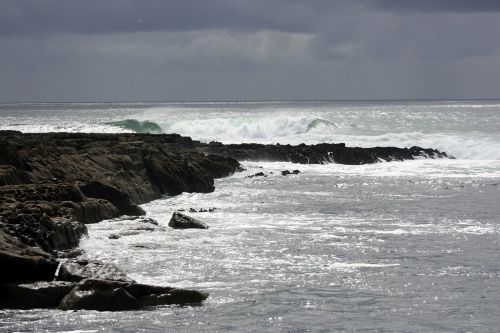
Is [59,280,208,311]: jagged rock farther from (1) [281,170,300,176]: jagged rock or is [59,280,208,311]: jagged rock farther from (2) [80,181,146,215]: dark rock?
(1) [281,170,300,176]: jagged rock

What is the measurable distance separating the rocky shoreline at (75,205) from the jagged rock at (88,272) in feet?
0.07

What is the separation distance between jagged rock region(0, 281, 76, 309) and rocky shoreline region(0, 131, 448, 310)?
0.02 metres

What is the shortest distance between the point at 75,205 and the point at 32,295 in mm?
9972

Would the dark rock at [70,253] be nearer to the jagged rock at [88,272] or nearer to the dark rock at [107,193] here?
the jagged rock at [88,272]

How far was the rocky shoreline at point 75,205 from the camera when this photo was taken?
17797 mm

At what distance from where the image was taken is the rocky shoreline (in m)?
17.8

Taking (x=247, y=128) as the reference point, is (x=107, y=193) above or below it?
below

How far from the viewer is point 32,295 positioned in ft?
58.1

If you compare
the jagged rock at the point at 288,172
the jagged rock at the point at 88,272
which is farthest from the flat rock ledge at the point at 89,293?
the jagged rock at the point at 288,172

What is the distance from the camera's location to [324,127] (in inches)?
4500

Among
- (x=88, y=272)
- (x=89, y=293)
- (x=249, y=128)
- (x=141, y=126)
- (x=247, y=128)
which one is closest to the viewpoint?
(x=89, y=293)

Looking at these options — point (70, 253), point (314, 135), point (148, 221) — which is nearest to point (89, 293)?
point (70, 253)

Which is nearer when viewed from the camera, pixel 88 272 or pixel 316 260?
pixel 88 272

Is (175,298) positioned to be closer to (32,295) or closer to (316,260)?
(32,295)
